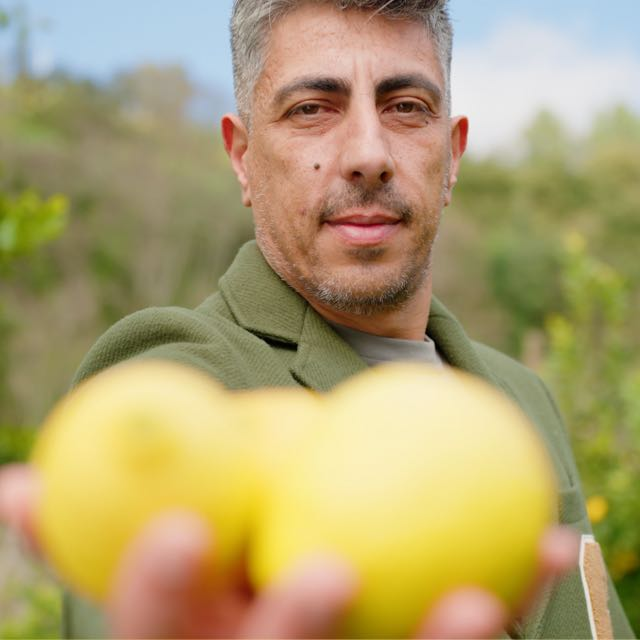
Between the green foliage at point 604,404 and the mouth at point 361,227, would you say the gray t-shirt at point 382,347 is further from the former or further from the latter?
the green foliage at point 604,404

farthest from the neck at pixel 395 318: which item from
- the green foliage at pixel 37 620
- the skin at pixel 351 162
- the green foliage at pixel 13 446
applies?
the green foliage at pixel 13 446

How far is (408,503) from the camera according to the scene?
870 millimetres

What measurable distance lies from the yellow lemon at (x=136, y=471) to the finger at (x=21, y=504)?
1.4 inches

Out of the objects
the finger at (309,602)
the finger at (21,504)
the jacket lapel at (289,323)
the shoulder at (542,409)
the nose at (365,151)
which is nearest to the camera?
the finger at (309,602)

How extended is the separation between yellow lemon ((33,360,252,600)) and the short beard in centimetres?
141

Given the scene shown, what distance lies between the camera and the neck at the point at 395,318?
8.04ft

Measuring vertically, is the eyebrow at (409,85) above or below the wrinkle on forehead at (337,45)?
below

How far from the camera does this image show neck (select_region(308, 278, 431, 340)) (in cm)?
245

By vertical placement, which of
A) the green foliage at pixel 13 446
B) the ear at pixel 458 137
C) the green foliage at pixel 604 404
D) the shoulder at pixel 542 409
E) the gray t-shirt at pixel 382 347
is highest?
the ear at pixel 458 137

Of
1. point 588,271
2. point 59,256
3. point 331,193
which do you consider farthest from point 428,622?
point 59,256

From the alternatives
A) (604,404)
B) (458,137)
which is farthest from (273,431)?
(604,404)

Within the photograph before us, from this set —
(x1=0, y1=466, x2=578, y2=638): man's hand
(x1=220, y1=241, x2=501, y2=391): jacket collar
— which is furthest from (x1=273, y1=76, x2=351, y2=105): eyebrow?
(x1=0, y1=466, x2=578, y2=638): man's hand

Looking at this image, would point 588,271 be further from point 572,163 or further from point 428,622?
point 572,163

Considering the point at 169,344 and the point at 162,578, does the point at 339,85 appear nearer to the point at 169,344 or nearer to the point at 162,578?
the point at 169,344
